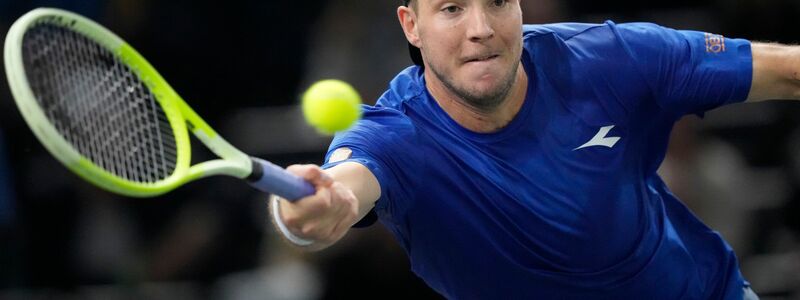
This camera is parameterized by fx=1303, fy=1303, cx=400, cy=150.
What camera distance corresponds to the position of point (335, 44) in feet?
24.6

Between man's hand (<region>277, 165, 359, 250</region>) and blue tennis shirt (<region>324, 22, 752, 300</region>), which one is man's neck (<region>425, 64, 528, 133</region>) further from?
man's hand (<region>277, 165, 359, 250</region>)

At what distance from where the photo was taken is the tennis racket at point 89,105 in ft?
9.98

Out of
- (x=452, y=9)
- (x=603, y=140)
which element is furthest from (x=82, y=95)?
(x=603, y=140)

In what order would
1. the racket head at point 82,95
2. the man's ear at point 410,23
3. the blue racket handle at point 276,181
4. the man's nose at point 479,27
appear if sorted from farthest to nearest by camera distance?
the man's ear at point 410,23
the man's nose at point 479,27
the blue racket handle at point 276,181
the racket head at point 82,95

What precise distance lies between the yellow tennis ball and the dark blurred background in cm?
345

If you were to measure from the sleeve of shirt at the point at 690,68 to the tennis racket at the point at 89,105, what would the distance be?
1.45 m

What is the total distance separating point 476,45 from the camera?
163 inches

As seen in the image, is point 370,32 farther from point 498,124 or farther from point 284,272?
point 498,124

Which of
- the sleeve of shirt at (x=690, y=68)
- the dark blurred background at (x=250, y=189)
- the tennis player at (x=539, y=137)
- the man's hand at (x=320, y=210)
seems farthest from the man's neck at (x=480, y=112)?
the dark blurred background at (x=250, y=189)

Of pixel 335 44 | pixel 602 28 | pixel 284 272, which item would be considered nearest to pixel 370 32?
pixel 335 44

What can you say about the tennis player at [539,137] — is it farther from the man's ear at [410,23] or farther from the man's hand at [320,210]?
the man's hand at [320,210]

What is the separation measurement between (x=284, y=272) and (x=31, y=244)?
140 cm

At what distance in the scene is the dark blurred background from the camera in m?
6.93

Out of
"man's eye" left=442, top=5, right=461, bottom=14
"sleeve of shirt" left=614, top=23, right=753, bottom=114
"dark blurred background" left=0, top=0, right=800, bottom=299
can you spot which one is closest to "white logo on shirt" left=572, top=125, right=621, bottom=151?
"sleeve of shirt" left=614, top=23, right=753, bottom=114
